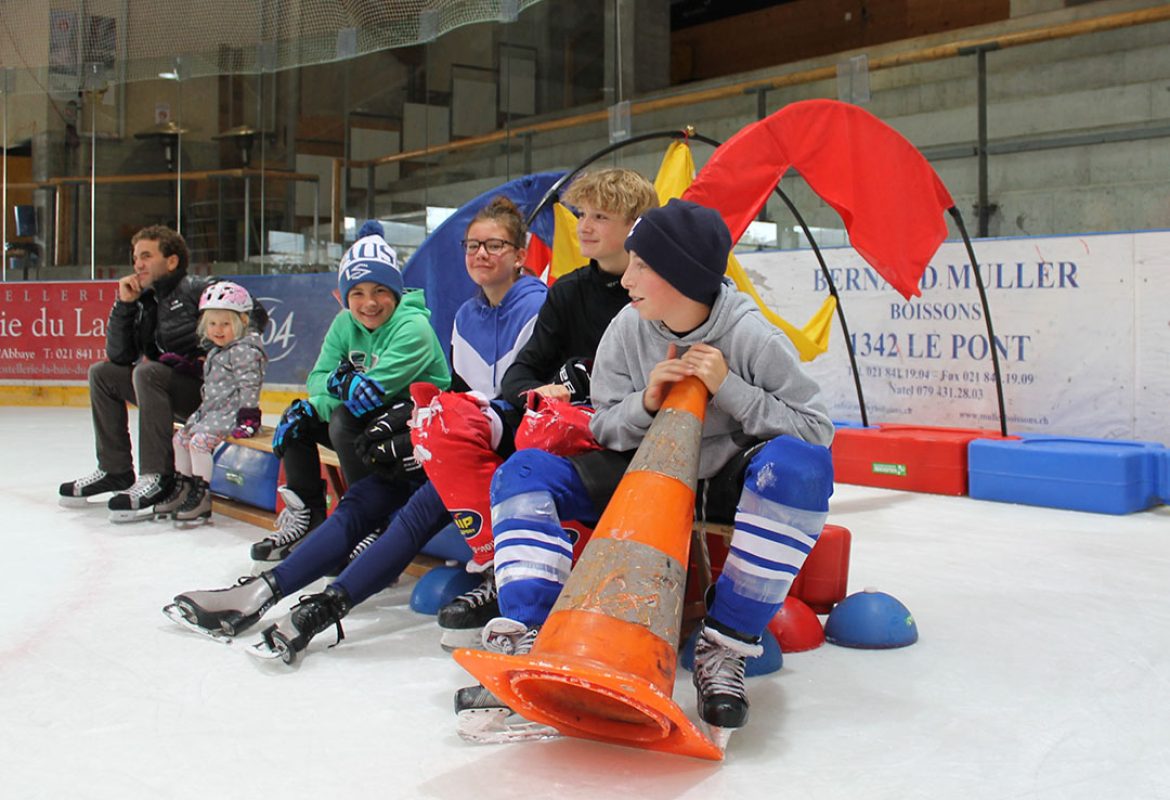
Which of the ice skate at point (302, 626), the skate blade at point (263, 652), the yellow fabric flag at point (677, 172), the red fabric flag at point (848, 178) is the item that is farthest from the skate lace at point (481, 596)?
the yellow fabric flag at point (677, 172)

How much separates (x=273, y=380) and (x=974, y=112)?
406cm

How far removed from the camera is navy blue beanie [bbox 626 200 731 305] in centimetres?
160

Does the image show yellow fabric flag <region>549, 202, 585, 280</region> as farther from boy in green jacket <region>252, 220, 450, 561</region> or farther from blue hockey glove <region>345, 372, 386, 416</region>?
blue hockey glove <region>345, 372, 386, 416</region>

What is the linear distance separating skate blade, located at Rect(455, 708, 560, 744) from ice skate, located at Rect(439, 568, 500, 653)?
43 cm

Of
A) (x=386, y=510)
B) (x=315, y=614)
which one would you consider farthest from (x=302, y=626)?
(x=386, y=510)

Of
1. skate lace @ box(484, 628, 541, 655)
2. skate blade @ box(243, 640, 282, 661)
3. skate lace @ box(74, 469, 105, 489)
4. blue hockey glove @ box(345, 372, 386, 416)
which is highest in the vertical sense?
blue hockey glove @ box(345, 372, 386, 416)

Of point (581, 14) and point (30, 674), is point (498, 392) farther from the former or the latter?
point (581, 14)

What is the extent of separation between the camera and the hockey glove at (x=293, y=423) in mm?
2570

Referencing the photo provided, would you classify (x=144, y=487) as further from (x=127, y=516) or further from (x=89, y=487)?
(x=89, y=487)

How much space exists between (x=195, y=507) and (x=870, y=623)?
81.6 inches

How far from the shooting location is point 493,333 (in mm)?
2400

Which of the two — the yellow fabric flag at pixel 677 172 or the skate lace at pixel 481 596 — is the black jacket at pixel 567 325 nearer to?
the skate lace at pixel 481 596

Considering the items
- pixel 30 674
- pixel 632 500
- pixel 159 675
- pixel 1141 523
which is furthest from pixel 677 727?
pixel 1141 523

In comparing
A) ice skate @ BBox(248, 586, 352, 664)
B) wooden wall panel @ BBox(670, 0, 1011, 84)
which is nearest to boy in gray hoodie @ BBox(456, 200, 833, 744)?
ice skate @ BBox(248, 586, 352, 664)
